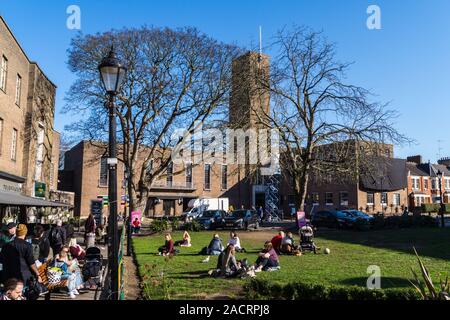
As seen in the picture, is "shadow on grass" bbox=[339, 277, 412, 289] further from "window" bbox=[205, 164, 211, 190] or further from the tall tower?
"window" bbox=[205, 164, 211, 190]

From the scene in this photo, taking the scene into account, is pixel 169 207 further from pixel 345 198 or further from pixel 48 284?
pixel 48 284

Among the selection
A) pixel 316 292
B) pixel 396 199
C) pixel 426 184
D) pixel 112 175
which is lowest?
pixel 316 292

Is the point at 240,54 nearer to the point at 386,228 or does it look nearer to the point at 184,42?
the point at 184,42

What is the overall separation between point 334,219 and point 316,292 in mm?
25436

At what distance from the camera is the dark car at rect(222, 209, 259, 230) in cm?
3247

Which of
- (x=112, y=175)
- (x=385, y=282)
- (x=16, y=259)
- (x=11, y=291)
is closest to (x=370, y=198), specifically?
(x=385, y=282)

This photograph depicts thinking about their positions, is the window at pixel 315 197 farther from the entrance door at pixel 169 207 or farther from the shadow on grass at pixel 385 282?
the shadow on grass at pixel 385 282

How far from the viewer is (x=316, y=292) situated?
9.27 metres

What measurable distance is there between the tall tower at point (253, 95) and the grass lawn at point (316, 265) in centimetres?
806

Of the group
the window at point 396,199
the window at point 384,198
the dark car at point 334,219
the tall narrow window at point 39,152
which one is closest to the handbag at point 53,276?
the tall narrow window at point 39,152

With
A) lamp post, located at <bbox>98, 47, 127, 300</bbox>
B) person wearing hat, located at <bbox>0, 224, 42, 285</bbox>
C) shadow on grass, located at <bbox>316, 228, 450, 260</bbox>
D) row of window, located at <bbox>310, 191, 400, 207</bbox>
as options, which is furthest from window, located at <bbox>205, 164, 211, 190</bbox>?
lamp post, located at <bbox>98, 47, 127, 300</bbox>

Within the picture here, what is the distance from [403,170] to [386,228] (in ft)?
82.5

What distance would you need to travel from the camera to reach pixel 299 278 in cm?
1198
